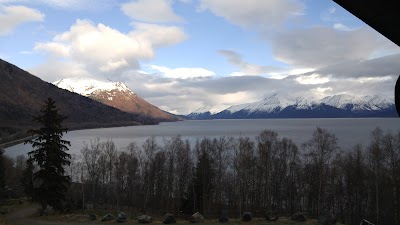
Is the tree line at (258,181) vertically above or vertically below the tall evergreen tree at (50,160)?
below

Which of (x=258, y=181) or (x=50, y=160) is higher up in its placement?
(x=50, y=160)

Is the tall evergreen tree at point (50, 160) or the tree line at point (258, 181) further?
the tree line at point (258, 181)

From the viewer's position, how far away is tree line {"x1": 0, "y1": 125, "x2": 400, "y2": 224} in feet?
160

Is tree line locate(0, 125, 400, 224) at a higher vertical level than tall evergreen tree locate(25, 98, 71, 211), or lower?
lower

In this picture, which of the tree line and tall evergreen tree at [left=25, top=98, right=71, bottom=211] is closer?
tall evergreen tree at [left=25, top=98, right=71, bottom=211]

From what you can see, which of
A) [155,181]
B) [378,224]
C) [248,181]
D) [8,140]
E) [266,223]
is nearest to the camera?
[266,223]

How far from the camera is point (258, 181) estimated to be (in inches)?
2178

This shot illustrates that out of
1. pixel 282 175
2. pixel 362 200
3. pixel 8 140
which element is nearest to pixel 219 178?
pixel 282 175

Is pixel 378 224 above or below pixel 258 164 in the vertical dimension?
below

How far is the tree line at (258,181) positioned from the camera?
48.7 m

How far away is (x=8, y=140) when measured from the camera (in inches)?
6161

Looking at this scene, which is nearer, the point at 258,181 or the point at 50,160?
the point at 50,160

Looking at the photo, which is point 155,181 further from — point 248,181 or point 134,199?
point 248,181

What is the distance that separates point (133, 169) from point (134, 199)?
17.4ft
